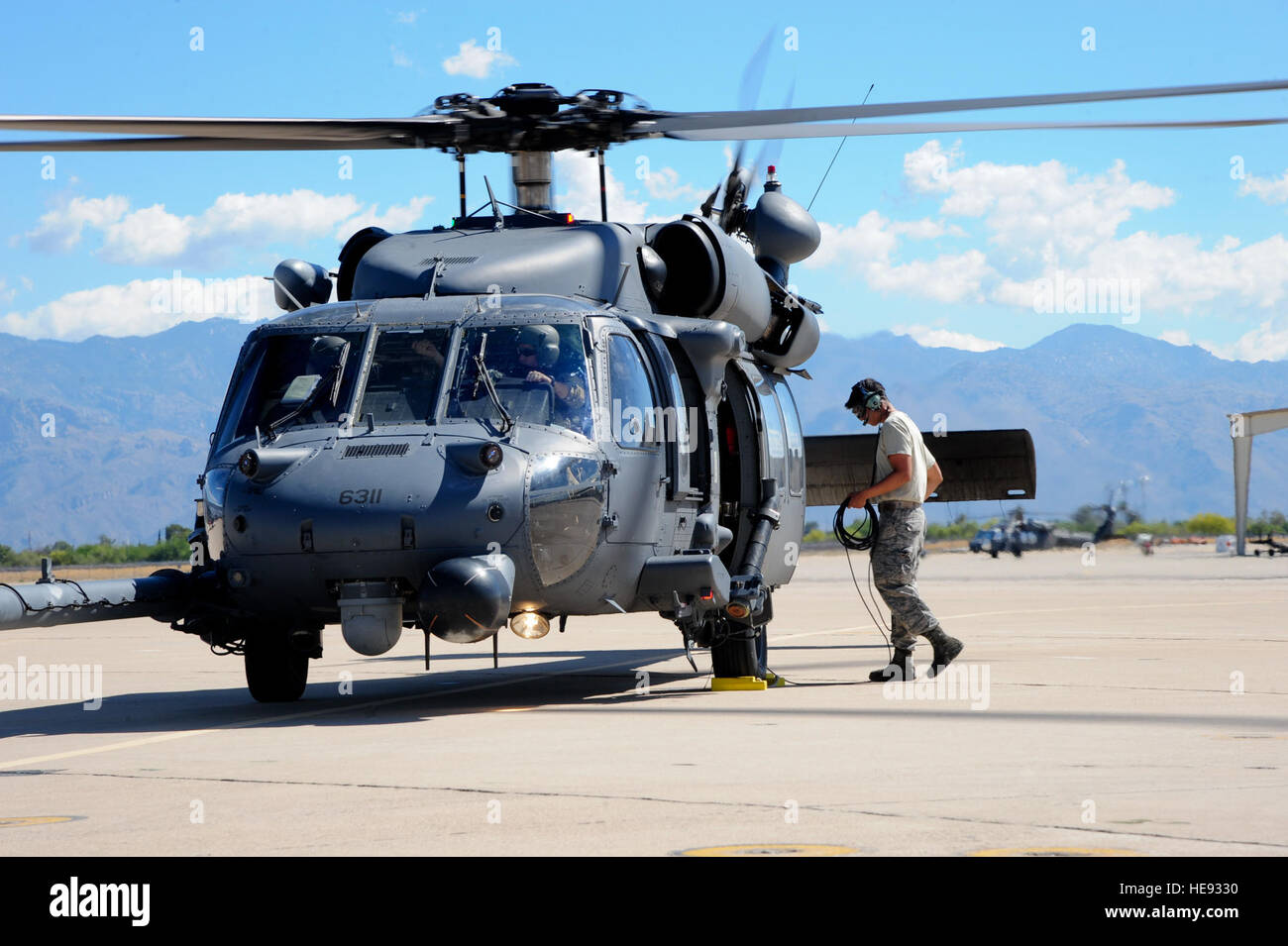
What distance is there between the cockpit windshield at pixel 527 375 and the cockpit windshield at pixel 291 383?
0.79 m

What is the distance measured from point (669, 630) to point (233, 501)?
12.7 metres

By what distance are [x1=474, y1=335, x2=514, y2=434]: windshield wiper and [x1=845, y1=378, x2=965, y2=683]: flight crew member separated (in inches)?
137

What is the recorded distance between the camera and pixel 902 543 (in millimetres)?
12648

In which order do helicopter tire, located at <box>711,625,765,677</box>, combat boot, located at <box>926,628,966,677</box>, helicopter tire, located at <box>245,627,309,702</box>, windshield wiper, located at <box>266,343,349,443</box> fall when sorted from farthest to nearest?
combat boot, located at <box>926,628,966,677</box> → helicopter tire, located at <box>711,625,765,677</box> → helicopter tire, located at <box>245,627,309,702</box> → windshield wiper, located at <box>266,343,349,443</box>

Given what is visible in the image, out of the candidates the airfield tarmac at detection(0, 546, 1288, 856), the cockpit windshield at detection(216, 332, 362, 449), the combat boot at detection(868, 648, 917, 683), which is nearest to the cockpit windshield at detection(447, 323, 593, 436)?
the cockpit windshield at detection(216, 332, 362, 449)

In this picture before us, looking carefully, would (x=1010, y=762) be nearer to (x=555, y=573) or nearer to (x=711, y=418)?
(x=555, y=573)

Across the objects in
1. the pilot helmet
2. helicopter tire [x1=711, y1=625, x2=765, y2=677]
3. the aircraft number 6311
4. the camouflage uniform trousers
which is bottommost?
helicopter tire [x1=711, y1=625, x2=765, y2=677]

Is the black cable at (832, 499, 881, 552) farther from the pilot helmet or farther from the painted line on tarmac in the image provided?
the pilot helmet

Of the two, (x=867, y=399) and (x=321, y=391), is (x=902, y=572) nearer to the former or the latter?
(x=867, y=399)

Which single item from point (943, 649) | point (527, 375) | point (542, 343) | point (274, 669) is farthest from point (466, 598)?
point (943, 649)

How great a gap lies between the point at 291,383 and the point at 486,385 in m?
1.51

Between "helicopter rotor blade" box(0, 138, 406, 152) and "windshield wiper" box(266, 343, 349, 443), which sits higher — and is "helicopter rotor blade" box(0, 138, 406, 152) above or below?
above

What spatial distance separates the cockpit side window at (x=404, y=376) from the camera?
1049 centimetres

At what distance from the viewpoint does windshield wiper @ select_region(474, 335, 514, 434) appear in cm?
1019
